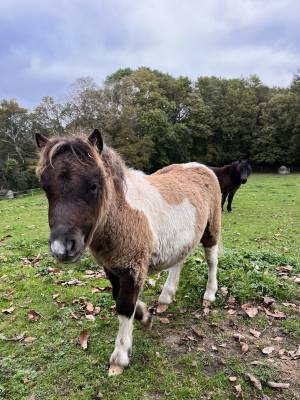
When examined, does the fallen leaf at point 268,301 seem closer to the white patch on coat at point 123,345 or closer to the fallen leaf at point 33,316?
the white patch on coat at point 123,345

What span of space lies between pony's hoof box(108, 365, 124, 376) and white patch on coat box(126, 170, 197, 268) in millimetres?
1210

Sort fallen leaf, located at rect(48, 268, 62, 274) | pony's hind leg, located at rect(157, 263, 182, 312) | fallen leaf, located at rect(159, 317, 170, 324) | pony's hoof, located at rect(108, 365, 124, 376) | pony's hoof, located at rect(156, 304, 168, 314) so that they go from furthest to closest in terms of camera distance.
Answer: fallen leaf, located at rect(48, 268, 62, 274)
pony's hind leg, located at rect(157, 263, 182, 312)
pony's hoof, located at rect(156, 304, 168, 314)
fallen leaf, located at rect(159, 317, 170, 324)
pony's hoof, located at rect(108, 365, 124, 376)

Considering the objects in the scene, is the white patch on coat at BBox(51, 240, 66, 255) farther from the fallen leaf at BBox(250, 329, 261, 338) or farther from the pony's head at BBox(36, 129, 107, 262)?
the fallen leaf at BBox(250, 329, 261, 338)

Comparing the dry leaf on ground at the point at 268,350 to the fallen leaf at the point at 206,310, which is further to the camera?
the fallen leaf at the point at 206,310

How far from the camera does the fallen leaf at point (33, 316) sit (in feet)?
15.8

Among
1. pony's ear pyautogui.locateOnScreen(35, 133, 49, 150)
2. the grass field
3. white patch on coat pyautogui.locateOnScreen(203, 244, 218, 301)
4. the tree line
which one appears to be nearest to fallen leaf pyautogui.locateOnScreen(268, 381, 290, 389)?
the grass field

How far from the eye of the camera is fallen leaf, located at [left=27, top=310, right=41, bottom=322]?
4828 mm

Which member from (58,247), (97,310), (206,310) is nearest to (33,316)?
(97,310)

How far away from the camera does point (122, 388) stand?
3.51 metres

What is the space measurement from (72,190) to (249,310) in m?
3.35

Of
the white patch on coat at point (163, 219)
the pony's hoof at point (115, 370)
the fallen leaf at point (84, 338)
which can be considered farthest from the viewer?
the fallen leaf at point (84, 338)

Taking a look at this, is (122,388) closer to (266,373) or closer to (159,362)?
(159,362)

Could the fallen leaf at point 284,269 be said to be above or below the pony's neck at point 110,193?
below

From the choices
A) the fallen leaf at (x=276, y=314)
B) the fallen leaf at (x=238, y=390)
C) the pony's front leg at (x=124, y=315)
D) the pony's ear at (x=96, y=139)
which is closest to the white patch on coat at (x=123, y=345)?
the pony's front leg at (x=124, y=315)
